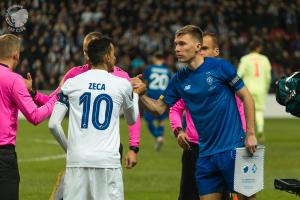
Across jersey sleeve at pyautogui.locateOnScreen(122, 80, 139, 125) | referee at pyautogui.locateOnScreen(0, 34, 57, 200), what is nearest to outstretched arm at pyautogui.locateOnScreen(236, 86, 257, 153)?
jersey sleeve at pyautogui.locateOnScreen(122, 80, 139, 125)

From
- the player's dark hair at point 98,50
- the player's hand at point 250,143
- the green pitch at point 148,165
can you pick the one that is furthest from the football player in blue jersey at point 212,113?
the green pitch at point 148,165

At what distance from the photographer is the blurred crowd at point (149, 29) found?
31.2 meters

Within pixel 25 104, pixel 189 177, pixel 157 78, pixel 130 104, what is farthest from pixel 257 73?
pixel 130 104

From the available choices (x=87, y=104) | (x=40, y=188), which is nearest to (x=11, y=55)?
(x=87, y=104)

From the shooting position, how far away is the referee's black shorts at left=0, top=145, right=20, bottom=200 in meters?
8.16

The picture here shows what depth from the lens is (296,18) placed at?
1449 inches

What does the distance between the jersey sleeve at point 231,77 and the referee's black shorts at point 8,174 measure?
2.12m

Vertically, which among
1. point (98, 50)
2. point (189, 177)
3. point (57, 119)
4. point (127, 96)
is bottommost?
point (189, 177)

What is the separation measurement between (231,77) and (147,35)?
26.1 m

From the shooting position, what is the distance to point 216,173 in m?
8.48

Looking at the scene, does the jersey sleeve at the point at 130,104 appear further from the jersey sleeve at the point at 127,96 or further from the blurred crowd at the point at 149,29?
the blurred crowd at the point at 149,29

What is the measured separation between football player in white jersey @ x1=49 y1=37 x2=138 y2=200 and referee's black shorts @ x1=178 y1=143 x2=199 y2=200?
7.55 feet

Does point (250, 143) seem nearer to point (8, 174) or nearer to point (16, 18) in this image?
point (8, 174)

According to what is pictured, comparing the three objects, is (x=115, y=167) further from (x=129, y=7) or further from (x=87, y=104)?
(x=129, y=7)
